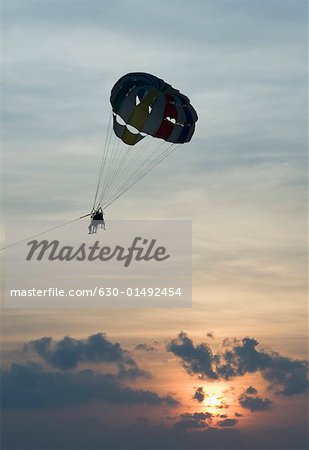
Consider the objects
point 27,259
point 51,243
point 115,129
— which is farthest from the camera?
point 115,129

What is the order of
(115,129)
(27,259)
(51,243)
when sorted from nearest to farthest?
(27,259), (51,243), (115,129)

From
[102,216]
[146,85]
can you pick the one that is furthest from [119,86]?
[102,216]

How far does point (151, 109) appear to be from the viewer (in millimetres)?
62906

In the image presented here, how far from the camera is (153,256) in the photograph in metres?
62.4

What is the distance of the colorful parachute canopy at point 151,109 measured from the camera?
63.0 m

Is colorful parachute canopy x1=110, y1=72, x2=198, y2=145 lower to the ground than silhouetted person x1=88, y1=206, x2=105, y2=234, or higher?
higher

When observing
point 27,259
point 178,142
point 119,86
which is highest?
point 119,86

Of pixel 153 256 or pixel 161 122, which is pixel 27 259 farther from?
pixel 161 122

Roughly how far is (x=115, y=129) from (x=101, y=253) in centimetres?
1106

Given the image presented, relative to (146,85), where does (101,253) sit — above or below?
below

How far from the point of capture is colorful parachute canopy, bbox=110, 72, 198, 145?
2480 inches

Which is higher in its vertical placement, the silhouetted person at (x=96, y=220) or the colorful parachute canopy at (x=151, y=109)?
the colorful parachute canopy at (x=151, y=109)

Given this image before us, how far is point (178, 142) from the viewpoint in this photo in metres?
65.2

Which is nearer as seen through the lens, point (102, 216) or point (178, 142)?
point (102, 216)
